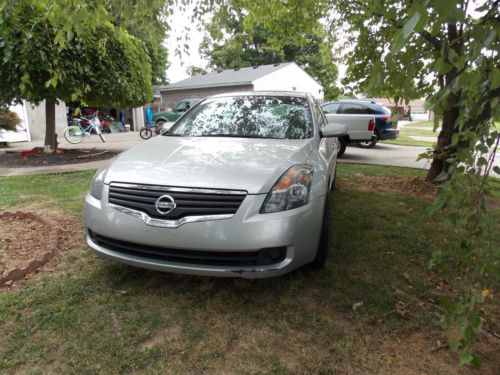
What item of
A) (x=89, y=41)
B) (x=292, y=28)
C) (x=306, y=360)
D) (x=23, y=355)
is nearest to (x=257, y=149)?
(x=306, y=360)

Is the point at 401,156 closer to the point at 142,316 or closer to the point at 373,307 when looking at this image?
the point at 373,307

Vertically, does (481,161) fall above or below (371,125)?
above

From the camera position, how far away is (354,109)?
39.3ft

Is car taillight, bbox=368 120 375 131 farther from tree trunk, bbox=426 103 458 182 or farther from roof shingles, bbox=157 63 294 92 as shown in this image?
roof shingles, bbox=157 63 294 92

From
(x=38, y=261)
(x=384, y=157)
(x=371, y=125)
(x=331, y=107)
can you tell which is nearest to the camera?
(x=38, y=261)

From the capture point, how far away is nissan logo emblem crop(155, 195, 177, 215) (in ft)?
7.41

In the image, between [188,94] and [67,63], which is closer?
[67,63]

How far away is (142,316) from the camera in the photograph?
2322mm

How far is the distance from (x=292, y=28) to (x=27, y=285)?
20.3 ft

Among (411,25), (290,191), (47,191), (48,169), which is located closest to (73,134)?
(48,169)

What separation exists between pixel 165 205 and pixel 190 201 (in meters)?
0.17

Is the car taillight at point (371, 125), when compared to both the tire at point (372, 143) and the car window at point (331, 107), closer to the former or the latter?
the tire at point (372, 143)

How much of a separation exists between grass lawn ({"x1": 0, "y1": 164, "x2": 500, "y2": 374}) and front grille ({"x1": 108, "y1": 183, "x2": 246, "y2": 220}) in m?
0.69

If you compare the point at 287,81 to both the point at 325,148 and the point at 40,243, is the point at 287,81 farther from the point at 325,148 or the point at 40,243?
the point at 40,243
